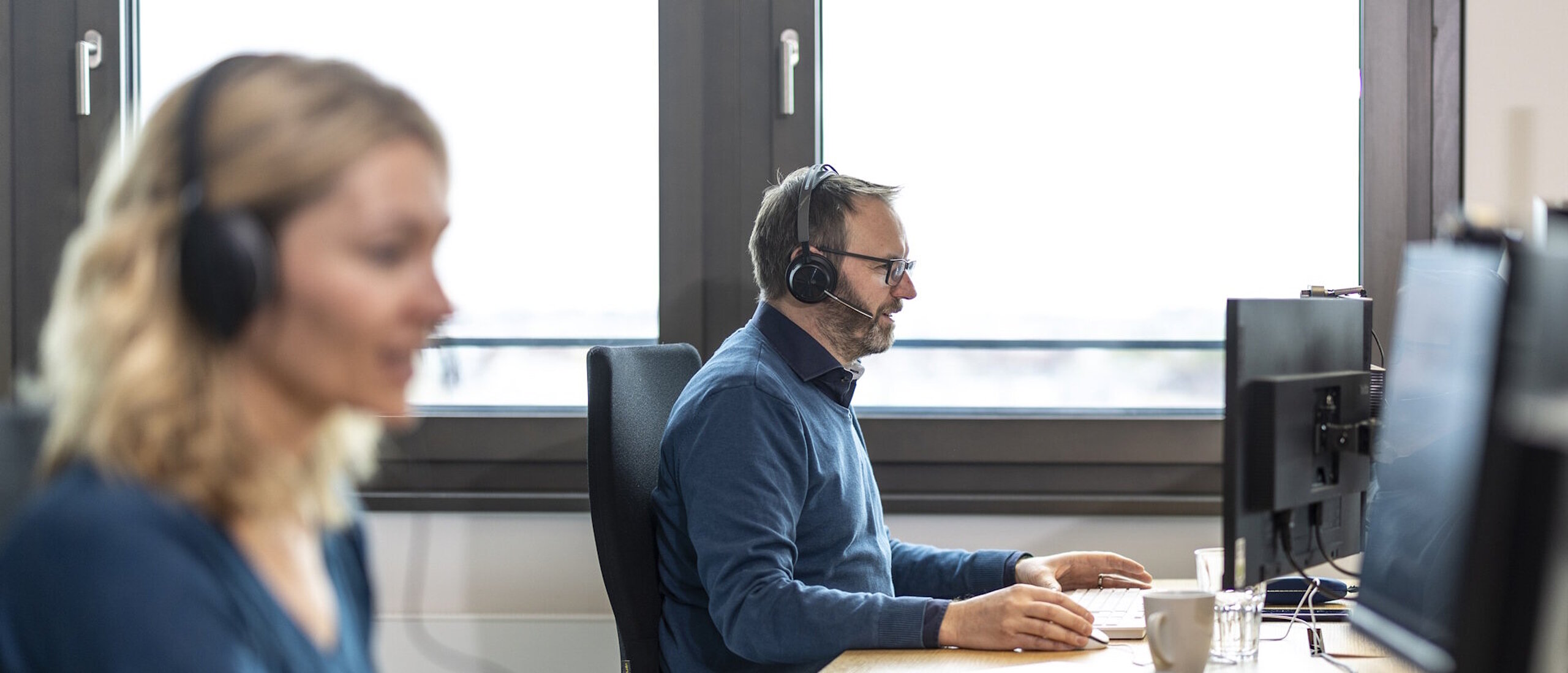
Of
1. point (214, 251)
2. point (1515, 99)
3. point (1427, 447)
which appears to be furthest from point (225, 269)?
point (1515, 99)

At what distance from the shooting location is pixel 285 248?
0.65 meters

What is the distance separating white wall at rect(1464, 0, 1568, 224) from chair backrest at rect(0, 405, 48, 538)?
224 cm

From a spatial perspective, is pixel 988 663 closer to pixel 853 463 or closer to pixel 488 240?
pixel 853 463

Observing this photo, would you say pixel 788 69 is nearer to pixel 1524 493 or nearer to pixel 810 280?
pixel 810 280

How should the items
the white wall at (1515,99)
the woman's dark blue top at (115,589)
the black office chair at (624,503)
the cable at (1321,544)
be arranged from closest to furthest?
the woman's dark blue top at (115,589), the cable at (1321,544), the black office chair at (624,503), the white wall at (1515,99)

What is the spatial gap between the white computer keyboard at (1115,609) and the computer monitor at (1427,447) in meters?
0.38

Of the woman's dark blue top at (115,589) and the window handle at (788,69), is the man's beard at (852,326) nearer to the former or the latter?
the window handle at (788,69)

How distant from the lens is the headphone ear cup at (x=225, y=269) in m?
0.60

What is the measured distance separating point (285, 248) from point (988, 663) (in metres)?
0.90

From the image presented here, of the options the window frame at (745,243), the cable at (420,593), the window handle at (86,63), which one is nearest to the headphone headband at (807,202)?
the window frame at (745,243)

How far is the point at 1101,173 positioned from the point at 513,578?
4.59 feet

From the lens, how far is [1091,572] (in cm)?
168

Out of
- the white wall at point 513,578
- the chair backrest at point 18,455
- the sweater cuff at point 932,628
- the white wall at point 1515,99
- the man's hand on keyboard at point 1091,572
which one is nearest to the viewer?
the chair backrest at point 18,455

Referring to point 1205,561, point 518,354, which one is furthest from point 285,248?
point 518,354
